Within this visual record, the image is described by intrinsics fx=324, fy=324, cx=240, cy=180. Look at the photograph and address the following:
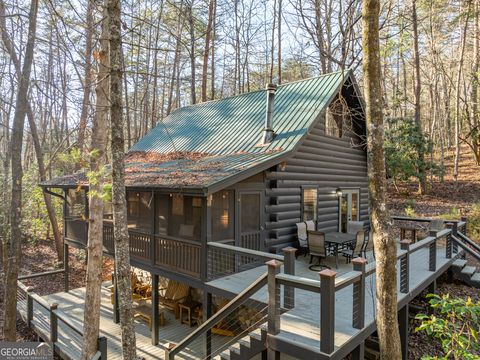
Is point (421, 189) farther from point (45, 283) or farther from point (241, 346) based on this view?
point (45, 283)

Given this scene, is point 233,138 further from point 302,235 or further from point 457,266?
point 457,266

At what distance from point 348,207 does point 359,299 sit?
7.56 metres

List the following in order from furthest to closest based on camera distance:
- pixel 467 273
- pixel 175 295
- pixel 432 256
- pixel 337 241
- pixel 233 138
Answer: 1. pixel 233 138
2. pixel 175 295
3. pixel 467 273
4. pixel 337 241
5. pixel 432 256

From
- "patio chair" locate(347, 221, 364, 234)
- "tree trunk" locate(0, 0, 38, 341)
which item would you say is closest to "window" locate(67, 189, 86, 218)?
"tree trunk" locate(0, 0, 38, 341)

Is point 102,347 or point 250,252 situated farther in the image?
point 102,347

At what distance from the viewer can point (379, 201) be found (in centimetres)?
402

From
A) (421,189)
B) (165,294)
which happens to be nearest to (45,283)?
(165,294)

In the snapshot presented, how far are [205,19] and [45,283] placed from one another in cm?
1519

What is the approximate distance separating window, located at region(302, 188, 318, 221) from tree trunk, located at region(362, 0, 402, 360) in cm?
584

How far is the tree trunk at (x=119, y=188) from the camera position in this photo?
4.92 metres

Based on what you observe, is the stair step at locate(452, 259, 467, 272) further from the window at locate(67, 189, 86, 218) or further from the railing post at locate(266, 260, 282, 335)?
the window at locate(67, 189, 86, 218)

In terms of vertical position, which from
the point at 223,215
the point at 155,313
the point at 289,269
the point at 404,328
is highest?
the point at 223,215

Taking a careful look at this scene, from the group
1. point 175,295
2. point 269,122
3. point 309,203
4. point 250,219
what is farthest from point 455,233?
point 175,295

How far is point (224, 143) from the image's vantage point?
413 inches
